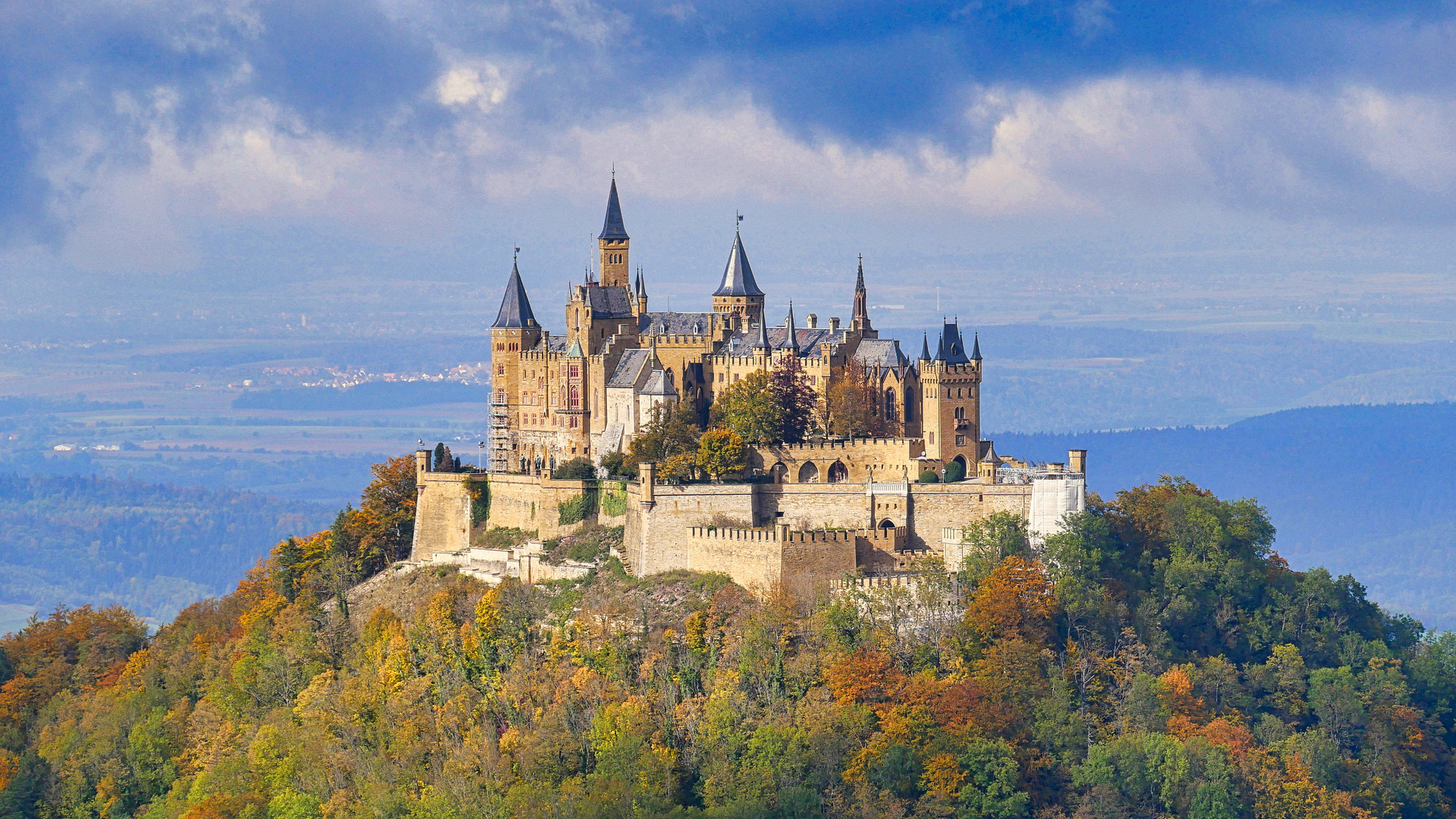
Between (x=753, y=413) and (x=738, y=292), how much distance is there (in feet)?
43.3

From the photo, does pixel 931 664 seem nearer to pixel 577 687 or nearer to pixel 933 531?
pixel 933 531

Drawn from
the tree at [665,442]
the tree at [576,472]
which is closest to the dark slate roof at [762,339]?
the tree at [665,442]

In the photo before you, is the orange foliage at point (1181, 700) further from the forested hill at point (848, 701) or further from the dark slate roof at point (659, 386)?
the dark slate roof at point (659, 386)

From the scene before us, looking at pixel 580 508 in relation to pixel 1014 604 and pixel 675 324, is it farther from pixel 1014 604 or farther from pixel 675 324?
pixel 1014 604

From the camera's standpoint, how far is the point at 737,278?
309ft

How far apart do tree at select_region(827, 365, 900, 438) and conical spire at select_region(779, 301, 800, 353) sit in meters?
2.94

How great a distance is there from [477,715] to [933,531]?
1876cm

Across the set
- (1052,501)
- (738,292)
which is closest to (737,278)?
(738,292)

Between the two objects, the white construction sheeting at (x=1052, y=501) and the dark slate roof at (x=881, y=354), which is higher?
the dark slate roof at (x=881, y=354)

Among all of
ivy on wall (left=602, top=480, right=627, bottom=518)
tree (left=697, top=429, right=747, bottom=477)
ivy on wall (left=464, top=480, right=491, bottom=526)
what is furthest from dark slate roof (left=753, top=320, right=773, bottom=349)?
ivy on wall (left=464, top=480, right=491, bottom=526)

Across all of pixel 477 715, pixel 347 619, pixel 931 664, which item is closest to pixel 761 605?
pixel 931 664

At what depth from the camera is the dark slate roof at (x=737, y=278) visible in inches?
3696

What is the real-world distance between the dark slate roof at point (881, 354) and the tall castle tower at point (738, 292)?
26.4 ft

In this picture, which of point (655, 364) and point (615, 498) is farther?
point (655, 364)
